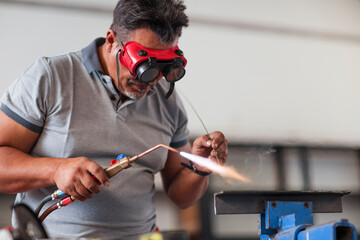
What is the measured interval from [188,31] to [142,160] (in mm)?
2662

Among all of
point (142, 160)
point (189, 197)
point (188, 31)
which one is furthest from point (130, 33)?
point (188, 31)

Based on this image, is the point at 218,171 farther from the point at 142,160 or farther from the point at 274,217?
the point at 142,160

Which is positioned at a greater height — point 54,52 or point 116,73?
point 54,52

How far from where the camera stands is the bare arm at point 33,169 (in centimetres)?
121

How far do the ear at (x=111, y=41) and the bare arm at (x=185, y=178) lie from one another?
452 mm

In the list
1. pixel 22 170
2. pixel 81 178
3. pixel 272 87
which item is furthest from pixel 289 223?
pixel 272 87

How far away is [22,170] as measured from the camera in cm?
132

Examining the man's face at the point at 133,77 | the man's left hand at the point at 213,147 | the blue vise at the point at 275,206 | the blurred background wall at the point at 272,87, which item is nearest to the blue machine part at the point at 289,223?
the blue vise at the point at 275,206

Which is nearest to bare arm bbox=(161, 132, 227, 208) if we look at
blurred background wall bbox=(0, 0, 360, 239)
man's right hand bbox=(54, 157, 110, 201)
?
man's right hand bbox=(54, 157, 110, 201)

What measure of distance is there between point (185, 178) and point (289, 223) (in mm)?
642

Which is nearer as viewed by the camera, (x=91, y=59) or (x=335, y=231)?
(x=335, y=231)

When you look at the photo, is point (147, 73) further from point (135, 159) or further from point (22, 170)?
point (22, 170)

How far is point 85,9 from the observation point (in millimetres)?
3725

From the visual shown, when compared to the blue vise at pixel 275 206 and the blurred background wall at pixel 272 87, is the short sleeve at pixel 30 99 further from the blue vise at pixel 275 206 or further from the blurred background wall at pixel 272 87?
the blurred background wall at pixel 272 87
